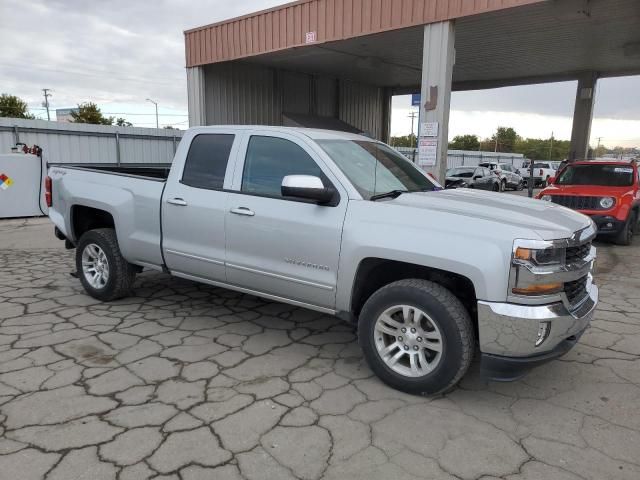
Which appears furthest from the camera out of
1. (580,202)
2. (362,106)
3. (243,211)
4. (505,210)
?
(362,106)

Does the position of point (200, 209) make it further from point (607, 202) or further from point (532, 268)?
point (607, 202)

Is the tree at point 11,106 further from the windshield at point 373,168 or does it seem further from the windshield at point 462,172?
the windshield at point 373,168

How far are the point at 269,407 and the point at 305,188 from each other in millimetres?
1485

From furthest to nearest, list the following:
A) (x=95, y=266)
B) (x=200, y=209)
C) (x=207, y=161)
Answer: (x=95, y=266) → (x=207, y=161) → (x=200, y=209)

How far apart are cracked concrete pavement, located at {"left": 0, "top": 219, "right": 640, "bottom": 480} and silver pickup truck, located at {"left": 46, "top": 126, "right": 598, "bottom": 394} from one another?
0.41 metres

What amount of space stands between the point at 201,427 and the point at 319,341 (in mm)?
1611

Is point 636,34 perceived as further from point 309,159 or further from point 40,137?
point 40,137

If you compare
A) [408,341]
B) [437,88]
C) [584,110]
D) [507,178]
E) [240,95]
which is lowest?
[507,178]

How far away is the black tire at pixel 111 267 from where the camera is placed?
5047 millimetres

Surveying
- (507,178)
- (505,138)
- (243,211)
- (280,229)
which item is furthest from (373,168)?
(505,138)

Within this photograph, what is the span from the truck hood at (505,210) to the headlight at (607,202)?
20.3 feet

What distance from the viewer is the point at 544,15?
33.1 feet

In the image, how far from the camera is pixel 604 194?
923 centimetres

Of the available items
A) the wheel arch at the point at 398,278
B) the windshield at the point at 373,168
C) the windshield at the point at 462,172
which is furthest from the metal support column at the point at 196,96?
the windshield at the point at 462,172
